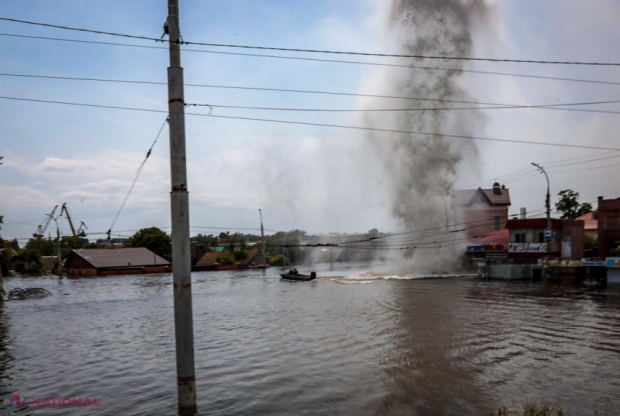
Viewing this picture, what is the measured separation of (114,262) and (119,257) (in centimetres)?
322

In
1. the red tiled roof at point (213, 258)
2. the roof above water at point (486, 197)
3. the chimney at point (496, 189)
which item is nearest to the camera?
the roof above water at point (486, 197)

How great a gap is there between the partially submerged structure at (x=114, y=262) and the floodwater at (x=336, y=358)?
72.1 m

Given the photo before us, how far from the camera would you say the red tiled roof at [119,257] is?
112812 millimetres

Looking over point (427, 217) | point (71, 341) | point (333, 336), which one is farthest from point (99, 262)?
point (333, 336)

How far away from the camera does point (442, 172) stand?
8388 centimetres

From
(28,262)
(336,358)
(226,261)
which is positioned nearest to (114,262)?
(226,261)

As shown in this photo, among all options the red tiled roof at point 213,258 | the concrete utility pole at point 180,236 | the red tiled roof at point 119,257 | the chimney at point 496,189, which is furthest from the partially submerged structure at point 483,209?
the concrete utility pole at point 180,236

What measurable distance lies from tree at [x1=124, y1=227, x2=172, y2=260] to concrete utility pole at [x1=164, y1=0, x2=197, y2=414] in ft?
414

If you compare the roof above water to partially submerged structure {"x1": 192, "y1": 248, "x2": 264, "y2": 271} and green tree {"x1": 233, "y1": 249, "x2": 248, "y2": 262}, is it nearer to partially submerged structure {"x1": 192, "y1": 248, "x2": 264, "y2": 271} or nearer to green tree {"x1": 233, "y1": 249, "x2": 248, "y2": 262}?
partially submerged structure {"x1": 192, "y1": 248, "x2": 264, "y2": 271}

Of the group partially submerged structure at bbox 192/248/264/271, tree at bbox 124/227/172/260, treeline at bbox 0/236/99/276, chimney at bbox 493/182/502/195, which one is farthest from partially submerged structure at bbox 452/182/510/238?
tree at bbox 124/227/172/260

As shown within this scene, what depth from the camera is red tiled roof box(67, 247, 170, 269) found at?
112812mm

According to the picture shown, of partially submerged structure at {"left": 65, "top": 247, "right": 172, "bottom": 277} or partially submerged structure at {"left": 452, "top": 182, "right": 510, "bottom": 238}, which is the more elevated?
partially submerged structure at {"left": 452, "top": 182, "right": 510, "bottom": 238}

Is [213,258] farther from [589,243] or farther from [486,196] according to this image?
[589,243]

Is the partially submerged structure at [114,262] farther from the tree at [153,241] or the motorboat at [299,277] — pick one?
the motorboat at [299,277]
